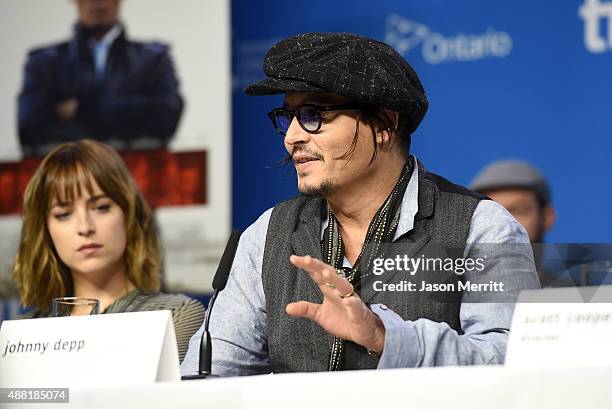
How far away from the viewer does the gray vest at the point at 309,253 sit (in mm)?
2207

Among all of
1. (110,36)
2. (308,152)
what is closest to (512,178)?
(308,152)

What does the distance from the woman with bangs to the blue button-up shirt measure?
0.95m

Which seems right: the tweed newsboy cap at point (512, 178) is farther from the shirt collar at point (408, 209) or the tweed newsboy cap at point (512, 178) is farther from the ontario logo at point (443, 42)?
the shirt collar at point (408, 209)

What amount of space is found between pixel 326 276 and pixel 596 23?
7.57 ft

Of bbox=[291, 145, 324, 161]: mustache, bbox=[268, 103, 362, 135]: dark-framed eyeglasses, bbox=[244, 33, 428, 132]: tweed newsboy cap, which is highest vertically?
bbox=[244, 33, 428, 132]: tweed newsboy cap

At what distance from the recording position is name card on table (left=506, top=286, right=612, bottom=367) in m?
1.51

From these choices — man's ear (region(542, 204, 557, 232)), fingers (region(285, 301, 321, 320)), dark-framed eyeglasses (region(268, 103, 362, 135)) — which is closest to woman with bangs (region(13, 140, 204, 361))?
dark-framed eyeglasses (region(268, 103, 362, 135))

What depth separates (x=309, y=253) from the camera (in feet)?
7.64

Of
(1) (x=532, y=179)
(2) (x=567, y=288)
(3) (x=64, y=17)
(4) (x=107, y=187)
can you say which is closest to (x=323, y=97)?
(2) (x=567, y=288)

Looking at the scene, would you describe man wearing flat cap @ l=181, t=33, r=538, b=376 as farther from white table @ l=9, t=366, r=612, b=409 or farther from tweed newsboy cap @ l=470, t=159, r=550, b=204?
tweed newsboy cap @ l=470, t=159, r=550, b=204

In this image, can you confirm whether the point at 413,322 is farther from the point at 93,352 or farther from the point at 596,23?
the point at 596,23

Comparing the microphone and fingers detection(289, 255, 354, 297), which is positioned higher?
fingers detection(289, 255, 354, 297)

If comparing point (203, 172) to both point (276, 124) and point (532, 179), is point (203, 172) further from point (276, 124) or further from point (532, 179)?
point (276, 124)

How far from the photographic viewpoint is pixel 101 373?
1.72 m
